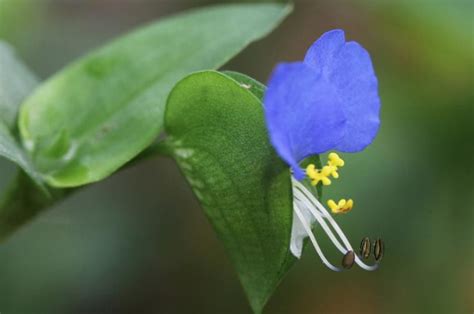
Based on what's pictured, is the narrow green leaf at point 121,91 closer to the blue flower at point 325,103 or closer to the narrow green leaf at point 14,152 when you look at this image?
the narrow green leaf at point 14,152

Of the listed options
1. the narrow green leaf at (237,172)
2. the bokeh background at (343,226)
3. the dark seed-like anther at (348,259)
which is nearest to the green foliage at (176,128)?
the narrow green leaf at (237,172)

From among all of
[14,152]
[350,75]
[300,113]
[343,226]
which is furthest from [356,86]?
[343,226]

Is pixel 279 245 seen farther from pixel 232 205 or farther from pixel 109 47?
pixel 109 47

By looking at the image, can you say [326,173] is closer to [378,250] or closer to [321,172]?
[321,172]

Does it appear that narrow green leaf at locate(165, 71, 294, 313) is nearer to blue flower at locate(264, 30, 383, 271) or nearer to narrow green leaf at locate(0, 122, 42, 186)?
blue flower at locate(264, 30, 383, 271)

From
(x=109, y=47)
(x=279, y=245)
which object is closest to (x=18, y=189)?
(x=109, y=47)

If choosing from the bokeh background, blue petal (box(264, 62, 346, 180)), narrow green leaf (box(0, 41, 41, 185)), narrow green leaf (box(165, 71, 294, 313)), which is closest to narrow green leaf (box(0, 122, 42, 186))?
narrow green leaf (box(0, 41, 41, 185))
